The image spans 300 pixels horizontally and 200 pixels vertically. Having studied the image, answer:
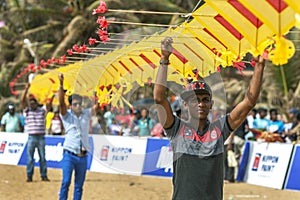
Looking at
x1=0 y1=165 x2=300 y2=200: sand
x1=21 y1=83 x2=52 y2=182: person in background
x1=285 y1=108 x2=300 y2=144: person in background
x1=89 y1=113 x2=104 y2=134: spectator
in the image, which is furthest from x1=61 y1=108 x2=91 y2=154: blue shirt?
x1=285 y1=108 x2=300 y2=144: person in background

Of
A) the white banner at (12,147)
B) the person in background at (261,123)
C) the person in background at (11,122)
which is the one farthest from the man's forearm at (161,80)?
the person in background at (11,122)

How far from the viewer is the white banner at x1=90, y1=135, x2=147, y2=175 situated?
224 inches

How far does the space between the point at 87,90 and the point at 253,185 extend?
622 centimetres

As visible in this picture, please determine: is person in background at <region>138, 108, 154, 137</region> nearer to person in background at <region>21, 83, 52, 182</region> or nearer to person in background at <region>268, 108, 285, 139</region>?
person in background at <region>21, 83, 52, 182</region>

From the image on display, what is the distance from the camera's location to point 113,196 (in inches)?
425

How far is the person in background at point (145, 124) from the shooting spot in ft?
42.4

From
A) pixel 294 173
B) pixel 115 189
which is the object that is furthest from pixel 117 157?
pixel 294 173

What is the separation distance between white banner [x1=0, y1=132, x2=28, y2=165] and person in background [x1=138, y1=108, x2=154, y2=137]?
9.05ft

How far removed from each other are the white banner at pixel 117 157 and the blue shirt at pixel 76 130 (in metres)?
0.15

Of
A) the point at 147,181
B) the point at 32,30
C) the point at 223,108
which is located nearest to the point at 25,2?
the point at 32,30

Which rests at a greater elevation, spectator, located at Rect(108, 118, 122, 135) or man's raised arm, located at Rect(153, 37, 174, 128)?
man's raised arm, located at Rect(153, 37, 174, 128)

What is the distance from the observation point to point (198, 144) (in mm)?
4445

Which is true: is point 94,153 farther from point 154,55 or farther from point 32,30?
point 32,30

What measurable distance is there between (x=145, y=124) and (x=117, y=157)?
656 cm
